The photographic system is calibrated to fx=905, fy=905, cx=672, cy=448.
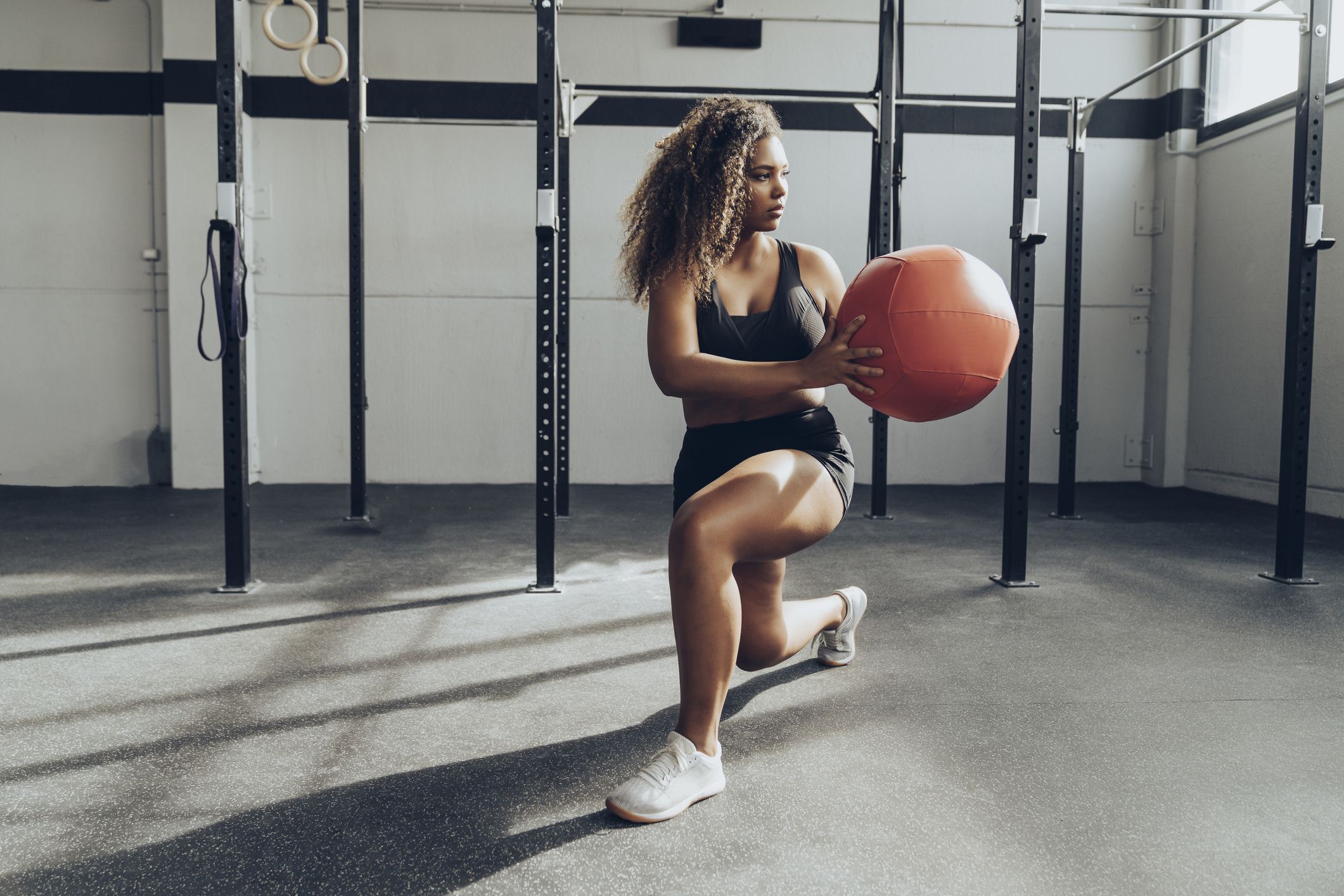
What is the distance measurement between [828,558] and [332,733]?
2335mm

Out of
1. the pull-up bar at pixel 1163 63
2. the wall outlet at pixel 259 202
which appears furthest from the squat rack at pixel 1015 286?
the wall outlet at pixel 259 202

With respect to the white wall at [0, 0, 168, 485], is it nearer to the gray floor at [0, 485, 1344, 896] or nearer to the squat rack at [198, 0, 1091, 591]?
the squat rack at [198, 0, 1091, 591]

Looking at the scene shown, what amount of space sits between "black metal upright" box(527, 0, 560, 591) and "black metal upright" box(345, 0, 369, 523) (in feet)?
6.00

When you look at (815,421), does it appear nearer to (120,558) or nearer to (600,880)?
(600,880)

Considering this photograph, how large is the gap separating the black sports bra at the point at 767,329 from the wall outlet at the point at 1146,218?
5.72 meters

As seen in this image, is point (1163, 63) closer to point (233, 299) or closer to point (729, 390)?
point (729, 390)

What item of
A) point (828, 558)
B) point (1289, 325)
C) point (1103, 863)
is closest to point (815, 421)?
point (1103, 863)

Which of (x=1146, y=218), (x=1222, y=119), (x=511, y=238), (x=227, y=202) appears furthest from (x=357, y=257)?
(x=1222, y=119)

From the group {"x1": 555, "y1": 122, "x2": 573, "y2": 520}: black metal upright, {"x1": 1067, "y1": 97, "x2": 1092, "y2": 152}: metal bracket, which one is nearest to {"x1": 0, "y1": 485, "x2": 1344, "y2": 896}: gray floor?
{"x1": 555, "y1": 122, "x2": 573, "y2": 520}: black metal upright

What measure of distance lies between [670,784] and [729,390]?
70cm

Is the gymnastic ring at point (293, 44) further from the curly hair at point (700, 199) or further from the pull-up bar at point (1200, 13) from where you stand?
the pull-up bar at point (1200, 13)

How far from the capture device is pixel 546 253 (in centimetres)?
307

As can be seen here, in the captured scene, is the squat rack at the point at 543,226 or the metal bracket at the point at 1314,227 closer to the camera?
the squat rack at the point at 543,226

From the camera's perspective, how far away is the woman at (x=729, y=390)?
1571 mm
